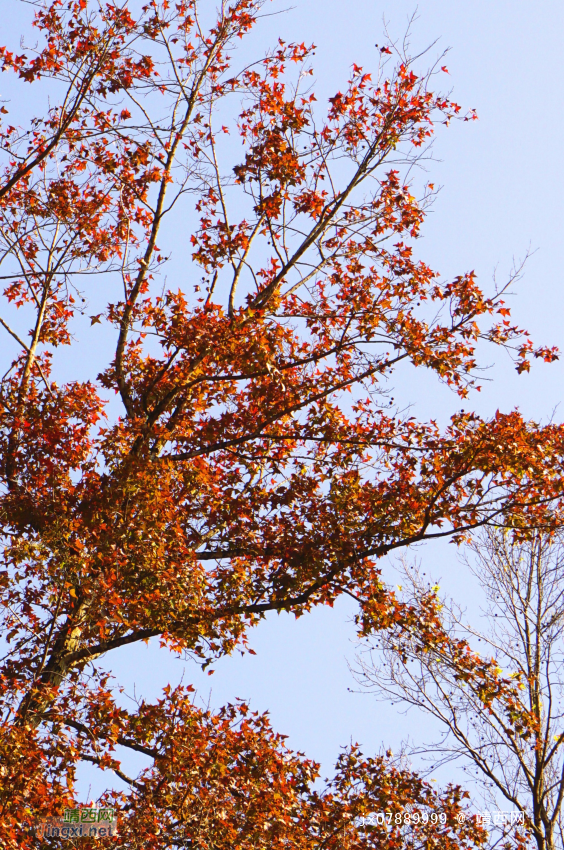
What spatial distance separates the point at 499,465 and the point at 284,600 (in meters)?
2.67

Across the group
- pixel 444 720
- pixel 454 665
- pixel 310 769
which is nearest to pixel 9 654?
pixel 310 769

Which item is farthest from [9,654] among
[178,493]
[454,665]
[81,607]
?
[454,665]


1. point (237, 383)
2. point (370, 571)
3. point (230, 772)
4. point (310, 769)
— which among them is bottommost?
point (230, 772)

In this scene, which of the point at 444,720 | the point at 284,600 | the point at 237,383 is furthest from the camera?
the point at 444,720

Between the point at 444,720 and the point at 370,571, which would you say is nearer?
the point at 370,571

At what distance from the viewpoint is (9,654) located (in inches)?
313

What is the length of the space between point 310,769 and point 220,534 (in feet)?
9.14

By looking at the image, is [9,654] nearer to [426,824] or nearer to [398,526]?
[398,526]

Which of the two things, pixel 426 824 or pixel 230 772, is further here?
pixel 426 824

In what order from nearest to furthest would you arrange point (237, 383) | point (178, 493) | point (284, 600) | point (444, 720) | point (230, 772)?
point (230, 772)
point (284, 600)
point (178, 493)
point (237, 383)
point (444, 720)

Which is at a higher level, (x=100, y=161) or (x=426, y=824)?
(x=100, y=161)

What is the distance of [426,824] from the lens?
9.16 meters

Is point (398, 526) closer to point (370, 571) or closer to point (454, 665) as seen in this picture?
point (370, 571)

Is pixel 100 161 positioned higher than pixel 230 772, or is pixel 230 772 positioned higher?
pixel 100 161
